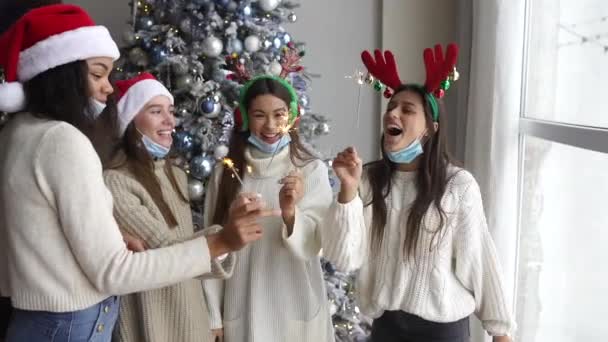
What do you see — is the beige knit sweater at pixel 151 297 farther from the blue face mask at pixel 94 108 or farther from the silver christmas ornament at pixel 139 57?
the silver christmas ornament at pixel 139 57

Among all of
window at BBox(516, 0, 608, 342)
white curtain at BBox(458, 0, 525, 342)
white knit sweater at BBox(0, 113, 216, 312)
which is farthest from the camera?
white curtain at BBox(458, 0, 525, 342)

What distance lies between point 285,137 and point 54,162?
828 mm

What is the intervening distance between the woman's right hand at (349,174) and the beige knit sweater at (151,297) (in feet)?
1.36

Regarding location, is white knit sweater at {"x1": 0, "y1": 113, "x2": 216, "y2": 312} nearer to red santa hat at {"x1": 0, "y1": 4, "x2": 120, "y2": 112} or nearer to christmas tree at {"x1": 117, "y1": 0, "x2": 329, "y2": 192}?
red santa hat at {"x1": 0, "y1": 4, "x2": 120, "y2": 112}

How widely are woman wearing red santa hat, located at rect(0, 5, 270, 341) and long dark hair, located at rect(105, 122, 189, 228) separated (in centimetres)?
41

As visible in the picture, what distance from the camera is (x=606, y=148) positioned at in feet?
5.75

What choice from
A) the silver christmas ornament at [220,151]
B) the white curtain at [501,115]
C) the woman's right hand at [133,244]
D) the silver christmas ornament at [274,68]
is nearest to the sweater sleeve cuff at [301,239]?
the woman's right hand at [133,244]

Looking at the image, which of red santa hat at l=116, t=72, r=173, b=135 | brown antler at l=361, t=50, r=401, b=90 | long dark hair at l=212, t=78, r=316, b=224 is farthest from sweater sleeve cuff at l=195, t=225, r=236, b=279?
brown antler at l=361, t=50, r=401, b=90

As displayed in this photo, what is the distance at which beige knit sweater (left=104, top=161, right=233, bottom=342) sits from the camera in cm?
161

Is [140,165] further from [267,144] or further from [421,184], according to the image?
[421,184]

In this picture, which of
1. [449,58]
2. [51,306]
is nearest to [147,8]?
[449,58]

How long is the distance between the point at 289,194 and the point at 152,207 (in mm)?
450

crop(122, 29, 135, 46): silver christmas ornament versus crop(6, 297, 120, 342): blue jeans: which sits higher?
crop(122, 29, 135, 46): silver christmas ornament

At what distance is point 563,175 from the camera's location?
92.8 inches
